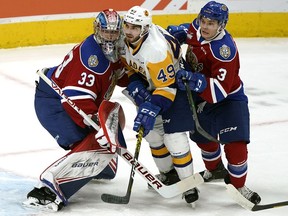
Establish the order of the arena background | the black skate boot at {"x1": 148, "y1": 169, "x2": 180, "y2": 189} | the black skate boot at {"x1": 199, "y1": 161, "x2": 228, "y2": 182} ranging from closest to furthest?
the black skate boot at {"x1": 148, "y1": 169, "x2": 180, "y2": 189}, the black skate boot at {"x1": 199, "y1": 161, "x2": 228, "y2": 182}, the arena background

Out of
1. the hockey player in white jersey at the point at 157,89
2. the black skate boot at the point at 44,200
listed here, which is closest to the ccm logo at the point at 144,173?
the hockey player in white jersey at the point at 157,89

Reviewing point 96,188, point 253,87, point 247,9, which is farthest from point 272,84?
point 96,188

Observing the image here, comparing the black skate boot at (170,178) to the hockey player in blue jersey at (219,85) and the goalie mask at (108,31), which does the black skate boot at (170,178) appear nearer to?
the hockey player in blue jersey at (219,85)

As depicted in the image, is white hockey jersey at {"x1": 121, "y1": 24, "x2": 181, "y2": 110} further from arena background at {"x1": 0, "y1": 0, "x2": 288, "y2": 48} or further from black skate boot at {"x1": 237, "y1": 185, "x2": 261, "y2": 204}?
arena background at {"x1": 0, "y1": 0, "x2": 288, "y2": 48}

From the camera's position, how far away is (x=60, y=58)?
6.38 meters

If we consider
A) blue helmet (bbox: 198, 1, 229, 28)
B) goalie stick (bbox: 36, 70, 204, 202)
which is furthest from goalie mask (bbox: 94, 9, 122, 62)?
blue helmet (bbox: 198, 1, 229, 28)

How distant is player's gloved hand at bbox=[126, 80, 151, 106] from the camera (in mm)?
3275

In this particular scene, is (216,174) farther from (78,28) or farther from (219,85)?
(78,28)

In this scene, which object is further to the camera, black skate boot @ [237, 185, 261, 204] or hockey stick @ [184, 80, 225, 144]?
black skate boot @ [237, 185, 261, 204]

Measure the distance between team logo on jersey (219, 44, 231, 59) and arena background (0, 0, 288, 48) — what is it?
3546mm

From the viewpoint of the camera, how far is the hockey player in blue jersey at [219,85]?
129 inches

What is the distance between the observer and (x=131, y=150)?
167 inches

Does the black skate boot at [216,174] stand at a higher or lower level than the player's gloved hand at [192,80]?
lower

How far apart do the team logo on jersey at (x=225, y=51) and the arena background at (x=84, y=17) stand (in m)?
3.55
